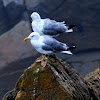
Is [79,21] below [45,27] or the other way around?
the other way around

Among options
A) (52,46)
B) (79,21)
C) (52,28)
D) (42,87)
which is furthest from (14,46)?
(42,87)

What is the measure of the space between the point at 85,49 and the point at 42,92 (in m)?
5.82

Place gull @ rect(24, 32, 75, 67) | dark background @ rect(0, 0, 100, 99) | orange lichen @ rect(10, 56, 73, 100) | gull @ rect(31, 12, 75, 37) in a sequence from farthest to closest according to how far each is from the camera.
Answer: dark background @ rect(0, 0, 100, 99) → gull @ rect(31, 12, 75, 37) → gull @ rect(24, 32, 75, 67) → orange lichen @ rect(10, 56, 73, 100)

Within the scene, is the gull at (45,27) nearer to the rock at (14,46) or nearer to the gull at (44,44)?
the gull at (44,44)

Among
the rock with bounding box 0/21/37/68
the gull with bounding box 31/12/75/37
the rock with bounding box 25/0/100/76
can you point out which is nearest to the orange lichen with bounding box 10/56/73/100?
the gull with bounding box 31/12/75/37

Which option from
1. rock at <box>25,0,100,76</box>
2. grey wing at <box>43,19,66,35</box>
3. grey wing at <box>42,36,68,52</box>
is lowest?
grey wing at <box>42,36,68,52</box>

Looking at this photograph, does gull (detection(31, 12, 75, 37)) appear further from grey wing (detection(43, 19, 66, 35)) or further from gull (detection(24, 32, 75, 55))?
gull (detection(24, 32, 75, 55))

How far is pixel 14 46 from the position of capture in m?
7.59

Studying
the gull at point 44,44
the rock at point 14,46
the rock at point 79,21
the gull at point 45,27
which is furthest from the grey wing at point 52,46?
the rock at point 14,46

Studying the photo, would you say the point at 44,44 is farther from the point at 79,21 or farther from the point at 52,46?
the point at 79,21

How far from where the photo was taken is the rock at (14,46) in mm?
7527

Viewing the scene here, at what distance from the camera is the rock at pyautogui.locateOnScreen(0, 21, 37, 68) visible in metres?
7.53

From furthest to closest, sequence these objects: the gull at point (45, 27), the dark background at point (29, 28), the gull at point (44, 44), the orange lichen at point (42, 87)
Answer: the dark background at point (29, 28) → the gull at point (45, 27) → the gull at point (44, 44) → the orange lichen at point (42, 87)

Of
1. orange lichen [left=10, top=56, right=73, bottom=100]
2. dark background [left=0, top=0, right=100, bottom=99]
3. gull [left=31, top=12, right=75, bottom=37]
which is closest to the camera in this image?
orange lichen [left=10, top=56, right=73, bottom=100]
